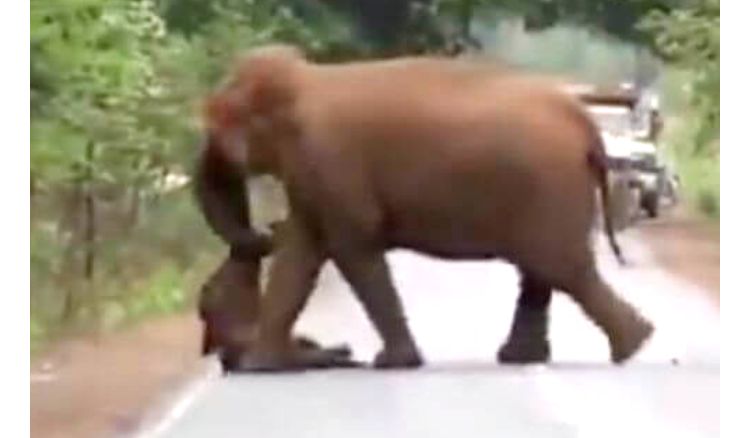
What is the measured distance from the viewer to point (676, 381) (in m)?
2.69

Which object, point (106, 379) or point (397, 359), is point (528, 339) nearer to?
point (397, 359)

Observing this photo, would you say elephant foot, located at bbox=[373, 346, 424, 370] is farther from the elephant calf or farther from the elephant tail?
the elephant tail

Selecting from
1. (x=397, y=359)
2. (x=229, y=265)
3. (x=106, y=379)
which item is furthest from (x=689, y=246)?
(x=106, y=379)

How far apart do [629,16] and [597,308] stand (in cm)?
24

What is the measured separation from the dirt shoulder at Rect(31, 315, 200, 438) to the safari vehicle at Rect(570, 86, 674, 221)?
362 mm

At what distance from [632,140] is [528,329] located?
17 centimetres

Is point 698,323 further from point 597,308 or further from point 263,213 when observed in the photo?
point 263,213

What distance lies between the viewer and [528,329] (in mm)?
2723

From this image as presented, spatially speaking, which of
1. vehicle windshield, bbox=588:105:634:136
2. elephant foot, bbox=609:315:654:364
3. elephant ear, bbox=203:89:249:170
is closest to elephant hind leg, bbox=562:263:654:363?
elephant foot, bbox=609:315:654:364

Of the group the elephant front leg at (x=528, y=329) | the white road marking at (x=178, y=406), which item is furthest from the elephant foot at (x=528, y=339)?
the white road marking at (x=178, y=406)

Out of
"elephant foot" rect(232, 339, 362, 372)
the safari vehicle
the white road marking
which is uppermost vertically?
the safari vehicle

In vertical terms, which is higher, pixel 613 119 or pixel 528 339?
pixel 613 119

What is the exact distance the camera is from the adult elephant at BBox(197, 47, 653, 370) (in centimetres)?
273

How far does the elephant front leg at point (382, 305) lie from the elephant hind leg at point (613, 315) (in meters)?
0.14
